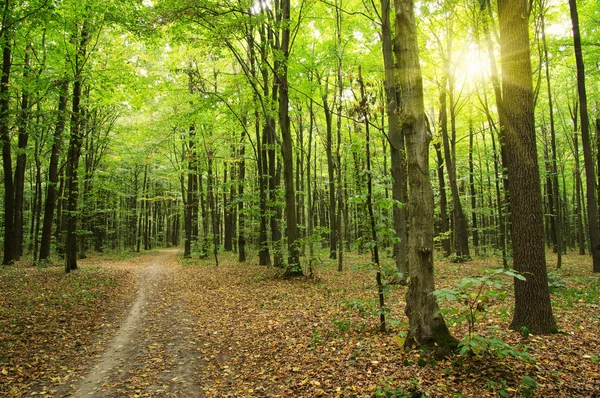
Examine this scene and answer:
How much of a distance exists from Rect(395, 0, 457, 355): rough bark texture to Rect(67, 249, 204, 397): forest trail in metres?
3.67

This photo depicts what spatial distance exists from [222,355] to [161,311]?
13.9 ft

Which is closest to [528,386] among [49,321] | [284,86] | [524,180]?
[524,180]

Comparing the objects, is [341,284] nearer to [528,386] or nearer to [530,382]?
[528,386]

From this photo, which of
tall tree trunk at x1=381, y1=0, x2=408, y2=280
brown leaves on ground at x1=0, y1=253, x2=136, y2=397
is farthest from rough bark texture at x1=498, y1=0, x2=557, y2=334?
brown leaves on ground at x1=0, y1=253, x2=136, y2=397

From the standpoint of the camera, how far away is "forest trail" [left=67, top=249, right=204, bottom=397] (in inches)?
201

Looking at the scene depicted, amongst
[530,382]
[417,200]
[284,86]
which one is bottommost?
[530,382]

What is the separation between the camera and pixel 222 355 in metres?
6.43

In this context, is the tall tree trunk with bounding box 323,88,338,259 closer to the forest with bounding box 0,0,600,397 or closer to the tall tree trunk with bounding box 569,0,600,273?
the forest with bounding box 0,0,600,397

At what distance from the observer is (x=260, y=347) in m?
Answer: 6.56

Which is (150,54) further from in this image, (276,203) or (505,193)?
(505,193)

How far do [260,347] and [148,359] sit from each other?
2193 mm

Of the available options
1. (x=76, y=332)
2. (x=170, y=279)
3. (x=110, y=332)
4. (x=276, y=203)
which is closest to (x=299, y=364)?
(x=110, y=332)

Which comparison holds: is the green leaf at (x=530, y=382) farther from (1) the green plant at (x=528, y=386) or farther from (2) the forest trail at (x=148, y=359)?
(2) the forest trail at (x=148, y=359)

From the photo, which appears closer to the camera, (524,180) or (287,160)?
(524,180)
